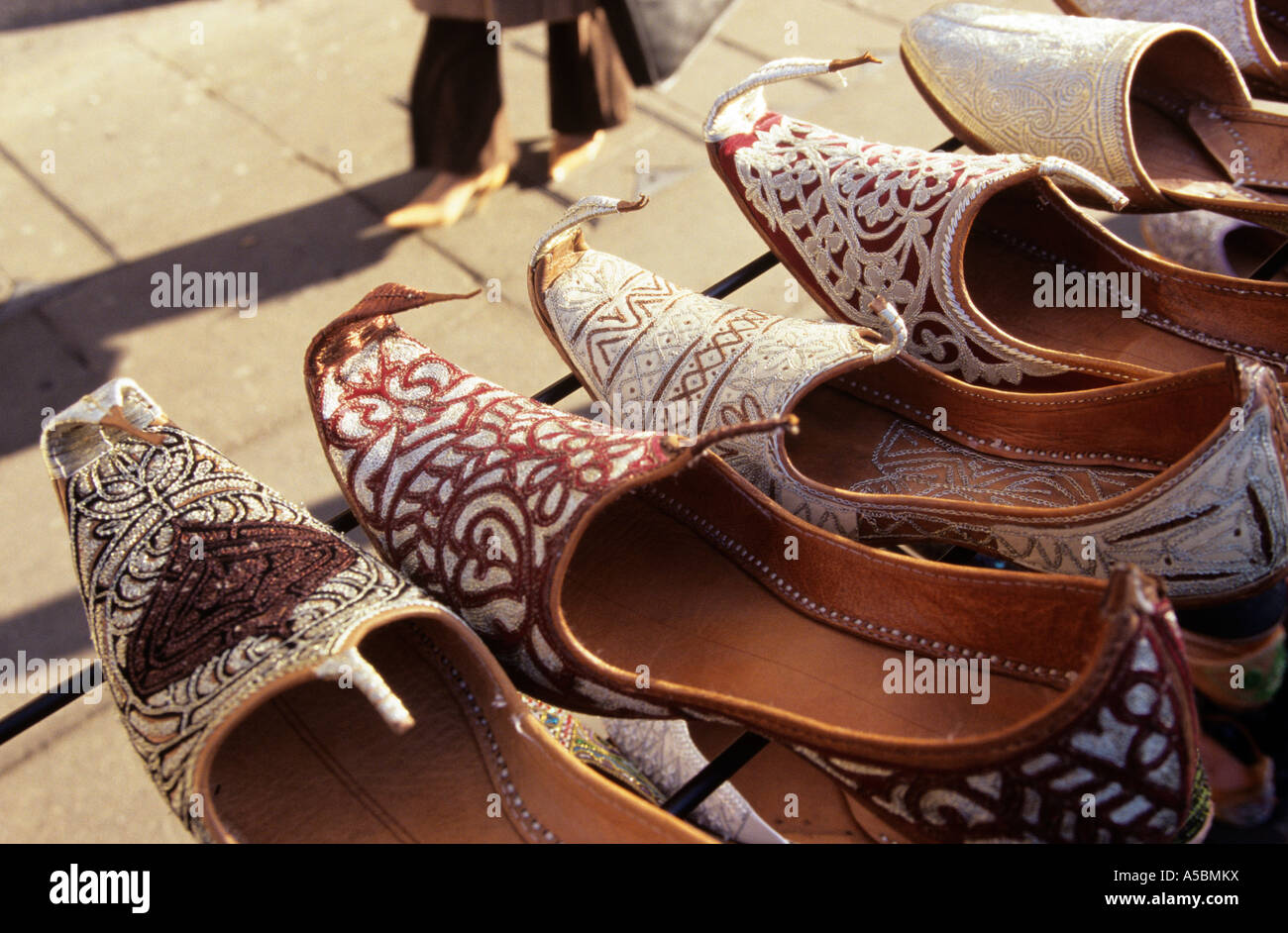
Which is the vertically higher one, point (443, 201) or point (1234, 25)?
point (1234, 25)

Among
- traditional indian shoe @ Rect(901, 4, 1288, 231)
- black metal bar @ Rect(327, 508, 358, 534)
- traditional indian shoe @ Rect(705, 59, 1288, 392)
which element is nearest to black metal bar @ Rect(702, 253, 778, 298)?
traditional indian shoe @ Rect(705, 59, 1288, 392)

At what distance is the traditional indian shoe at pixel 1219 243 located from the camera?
46.2 inches

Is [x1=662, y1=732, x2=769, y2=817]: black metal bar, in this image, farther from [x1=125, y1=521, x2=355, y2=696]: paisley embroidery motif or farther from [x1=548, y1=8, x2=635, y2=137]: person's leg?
[x1=548, y1=8, x2=635, y2=137]: person's leg

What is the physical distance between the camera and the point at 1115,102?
Answer: 0.94 m

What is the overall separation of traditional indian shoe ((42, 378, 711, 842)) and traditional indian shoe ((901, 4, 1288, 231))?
0.78 m

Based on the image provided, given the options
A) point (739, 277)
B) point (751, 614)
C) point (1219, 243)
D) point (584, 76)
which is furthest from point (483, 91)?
point (751, 614)

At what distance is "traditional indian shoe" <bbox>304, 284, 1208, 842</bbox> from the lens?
0.49m

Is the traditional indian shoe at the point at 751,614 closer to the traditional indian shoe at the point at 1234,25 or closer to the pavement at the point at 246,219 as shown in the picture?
the traditional indian shoe at the point at 1234,25

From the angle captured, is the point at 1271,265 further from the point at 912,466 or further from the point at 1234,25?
the point at 912,466

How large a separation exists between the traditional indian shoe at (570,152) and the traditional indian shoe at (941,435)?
1.61m

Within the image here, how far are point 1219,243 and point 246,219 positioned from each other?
198 centimetres
